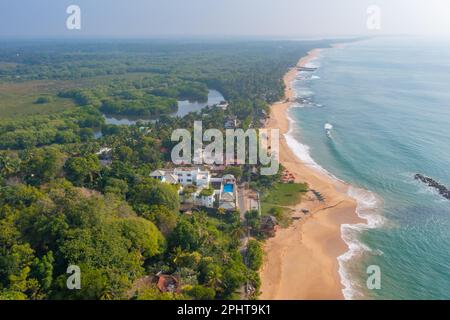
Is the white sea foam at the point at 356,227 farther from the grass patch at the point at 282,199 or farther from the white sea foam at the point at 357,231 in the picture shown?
the grass patch at the point at 282,199

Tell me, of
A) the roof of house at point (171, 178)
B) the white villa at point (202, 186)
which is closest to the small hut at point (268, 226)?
the white villa at point (202, 186)

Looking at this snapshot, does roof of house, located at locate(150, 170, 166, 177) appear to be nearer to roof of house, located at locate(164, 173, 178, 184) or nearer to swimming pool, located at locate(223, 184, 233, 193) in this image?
roof of house, located at locate(164, 173, 178, 184)

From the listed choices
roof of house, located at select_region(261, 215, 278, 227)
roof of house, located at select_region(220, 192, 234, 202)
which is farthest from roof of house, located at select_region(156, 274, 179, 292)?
roof of house, located at select_region(220, 192, 234, 202)

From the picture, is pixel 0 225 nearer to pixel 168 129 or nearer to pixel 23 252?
pixel 23 252

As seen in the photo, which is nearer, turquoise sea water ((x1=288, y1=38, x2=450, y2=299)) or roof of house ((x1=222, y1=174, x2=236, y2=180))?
turquoise sea water ((x1=288, y1=38, x2=450, y2=299))

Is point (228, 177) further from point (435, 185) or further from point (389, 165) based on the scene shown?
point (435, 185)

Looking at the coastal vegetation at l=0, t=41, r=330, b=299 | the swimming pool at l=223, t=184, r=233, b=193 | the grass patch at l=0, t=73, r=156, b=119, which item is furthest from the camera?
the grass patch at l=0, t=73, r=156, b=119
